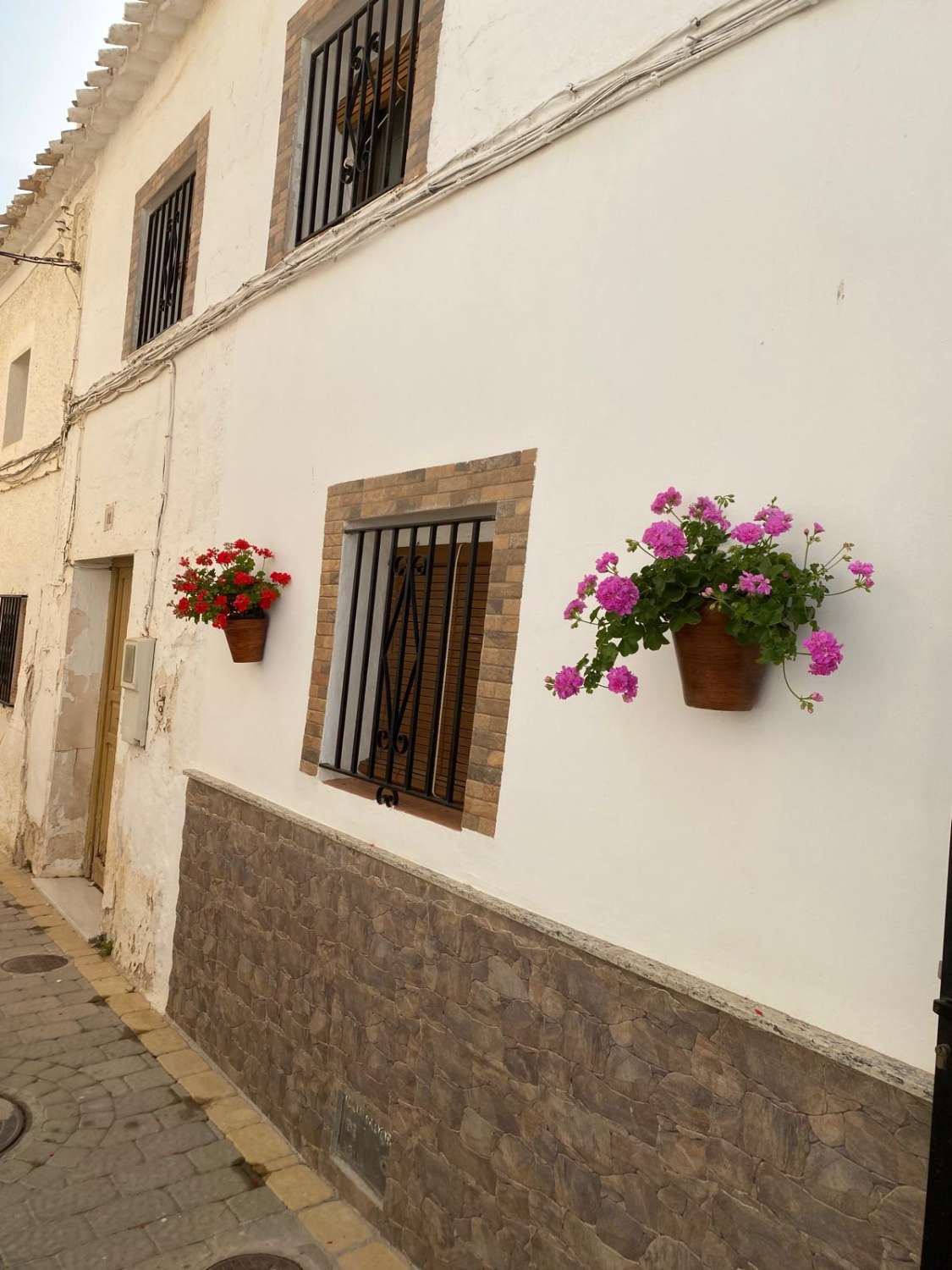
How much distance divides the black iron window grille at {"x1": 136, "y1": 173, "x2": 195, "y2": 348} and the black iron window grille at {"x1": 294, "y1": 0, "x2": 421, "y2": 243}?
5.25ft

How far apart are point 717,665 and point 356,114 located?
4.09m

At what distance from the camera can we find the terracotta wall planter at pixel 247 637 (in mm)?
4773

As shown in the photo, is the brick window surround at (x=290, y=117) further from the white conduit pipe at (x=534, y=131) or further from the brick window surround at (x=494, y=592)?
the brick window surround at (x=494, y=592)

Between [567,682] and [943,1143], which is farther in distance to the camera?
[567,682]

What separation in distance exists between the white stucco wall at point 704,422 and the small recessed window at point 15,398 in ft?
24.3

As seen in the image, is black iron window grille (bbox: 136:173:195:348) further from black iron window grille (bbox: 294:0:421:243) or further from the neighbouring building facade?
black iron window grille (bbox: 294:0:421:243)

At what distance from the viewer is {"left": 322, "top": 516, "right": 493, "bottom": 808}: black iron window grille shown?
3936 mm

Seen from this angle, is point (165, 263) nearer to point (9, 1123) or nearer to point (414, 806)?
point (414, 806)

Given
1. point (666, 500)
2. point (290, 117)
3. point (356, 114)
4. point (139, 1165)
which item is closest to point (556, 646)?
point (666, 500)

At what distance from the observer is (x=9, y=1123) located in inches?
168

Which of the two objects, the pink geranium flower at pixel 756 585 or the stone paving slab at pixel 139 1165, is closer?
the pink geranium flower at pixel 756 585

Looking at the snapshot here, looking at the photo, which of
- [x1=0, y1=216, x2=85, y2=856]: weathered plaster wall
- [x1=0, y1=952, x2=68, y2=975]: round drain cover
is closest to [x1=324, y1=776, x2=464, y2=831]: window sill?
[x1=0, y1=952, x2=68, y2=975]: round drain cover

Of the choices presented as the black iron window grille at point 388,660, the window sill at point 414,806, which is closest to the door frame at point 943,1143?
the window sill at point 414,806

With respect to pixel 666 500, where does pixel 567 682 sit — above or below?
below
